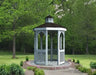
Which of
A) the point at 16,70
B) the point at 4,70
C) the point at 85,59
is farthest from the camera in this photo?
the point at 85,59

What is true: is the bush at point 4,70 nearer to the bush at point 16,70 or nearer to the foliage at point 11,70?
the foliage at point 11,70

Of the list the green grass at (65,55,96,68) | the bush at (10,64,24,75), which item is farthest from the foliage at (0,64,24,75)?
the green grass at (65,55,96,68)

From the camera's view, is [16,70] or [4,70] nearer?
[4,70]

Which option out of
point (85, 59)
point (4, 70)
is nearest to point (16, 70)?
point (4, 70)

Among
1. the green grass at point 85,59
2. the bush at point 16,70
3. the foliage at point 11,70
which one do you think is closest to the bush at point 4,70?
the foliage at point 11,70

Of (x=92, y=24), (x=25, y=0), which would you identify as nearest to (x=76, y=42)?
(x=92, y=24)

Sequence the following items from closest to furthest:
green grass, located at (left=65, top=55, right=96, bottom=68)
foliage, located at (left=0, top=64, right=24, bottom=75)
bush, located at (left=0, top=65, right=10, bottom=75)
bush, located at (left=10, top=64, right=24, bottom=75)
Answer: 1. bush, located at (left=0, top=65, right=10, bottom=75)
2. foliage, located at (left=0, top=64, right=24, bottom=75)
3. bush, located at (left=10, top=64, right=24, bottom=75)
4. green grass, located at (left=65, top=55, right=96, bottom=68)

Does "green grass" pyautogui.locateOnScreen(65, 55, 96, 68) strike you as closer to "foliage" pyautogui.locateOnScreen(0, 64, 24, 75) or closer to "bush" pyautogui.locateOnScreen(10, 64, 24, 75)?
"bush" pyautogui.locateOnScreen(10, 64, 24, 75)

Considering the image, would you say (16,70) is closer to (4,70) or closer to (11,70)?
(11,70)

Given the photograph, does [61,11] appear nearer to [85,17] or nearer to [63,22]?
[63,22]

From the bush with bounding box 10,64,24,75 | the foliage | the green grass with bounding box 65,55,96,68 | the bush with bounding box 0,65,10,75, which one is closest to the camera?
the bush with bounding box 0,65,10,75

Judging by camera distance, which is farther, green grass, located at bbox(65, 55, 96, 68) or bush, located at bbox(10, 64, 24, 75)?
green grass, located at bbox(65, 55, 96, 68)

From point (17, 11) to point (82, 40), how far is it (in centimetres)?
1731

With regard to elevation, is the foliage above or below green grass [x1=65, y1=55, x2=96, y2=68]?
above
